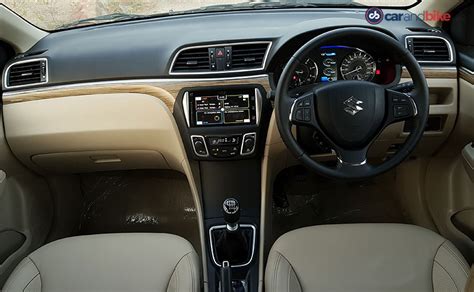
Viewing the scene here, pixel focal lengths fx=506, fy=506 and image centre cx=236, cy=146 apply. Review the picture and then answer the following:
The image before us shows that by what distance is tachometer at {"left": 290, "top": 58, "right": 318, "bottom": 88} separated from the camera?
1787mm

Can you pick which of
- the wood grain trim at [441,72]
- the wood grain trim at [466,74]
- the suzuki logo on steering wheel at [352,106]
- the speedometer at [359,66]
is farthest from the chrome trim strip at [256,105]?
the wood grain trim at [466,74]

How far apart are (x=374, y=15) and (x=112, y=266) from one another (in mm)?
1452

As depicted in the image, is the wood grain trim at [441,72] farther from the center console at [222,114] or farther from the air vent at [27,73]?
the air vent at [27,73]

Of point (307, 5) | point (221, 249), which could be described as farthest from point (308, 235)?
point (307, 5)

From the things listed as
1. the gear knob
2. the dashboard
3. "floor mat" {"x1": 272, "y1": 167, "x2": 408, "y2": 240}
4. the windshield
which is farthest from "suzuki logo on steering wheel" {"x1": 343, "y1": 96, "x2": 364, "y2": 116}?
"floor mat" {"x1": 272, "y1": 167, "x2": 408, "y2": 240}

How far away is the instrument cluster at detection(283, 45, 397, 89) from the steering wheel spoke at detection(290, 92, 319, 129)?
0.22 m

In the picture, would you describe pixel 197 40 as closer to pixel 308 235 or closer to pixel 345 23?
pixel 345 23

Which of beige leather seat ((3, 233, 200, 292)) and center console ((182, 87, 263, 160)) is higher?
center console ((182, 87, 263, 160))

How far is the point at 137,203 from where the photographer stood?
271 centimetres

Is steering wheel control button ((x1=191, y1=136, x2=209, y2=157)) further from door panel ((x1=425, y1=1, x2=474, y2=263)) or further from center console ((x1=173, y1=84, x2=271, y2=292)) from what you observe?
door panel ((x1=425, y1=1, x2=474, y2=263))

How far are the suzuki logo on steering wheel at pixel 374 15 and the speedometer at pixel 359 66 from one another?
1.17 feet

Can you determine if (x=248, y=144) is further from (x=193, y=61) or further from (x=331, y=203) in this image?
(x=331, y=203)

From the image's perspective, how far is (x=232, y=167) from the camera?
207cm
